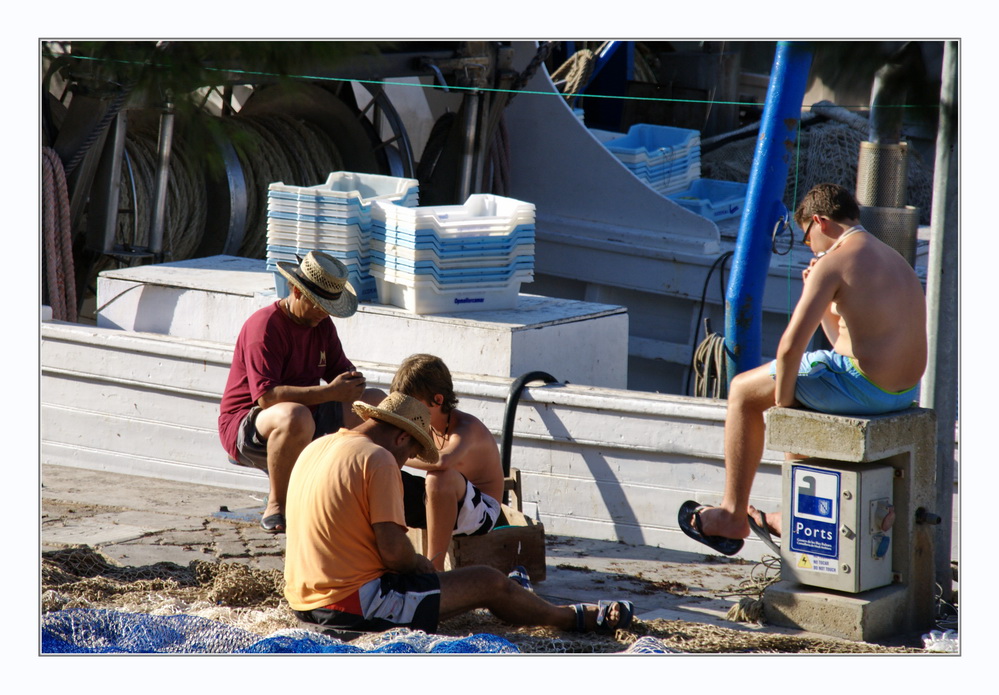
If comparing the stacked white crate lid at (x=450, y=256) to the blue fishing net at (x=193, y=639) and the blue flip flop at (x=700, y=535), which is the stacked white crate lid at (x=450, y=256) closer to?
the blue flip flop at (x=700, y=535)

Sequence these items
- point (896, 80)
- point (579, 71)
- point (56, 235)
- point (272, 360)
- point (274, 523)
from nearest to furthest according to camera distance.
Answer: point (896, 80)
point (274, 523)
point (272, 360)
point (56, 235)
point (579, 71)

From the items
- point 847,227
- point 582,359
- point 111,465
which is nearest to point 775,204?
point 582,359

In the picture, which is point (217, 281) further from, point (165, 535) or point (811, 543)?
point (811, 543)

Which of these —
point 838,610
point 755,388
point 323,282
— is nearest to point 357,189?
point 323,282

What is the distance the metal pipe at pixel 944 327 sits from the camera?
4918 millimetres

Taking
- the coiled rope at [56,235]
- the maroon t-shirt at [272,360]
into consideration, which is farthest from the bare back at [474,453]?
the coiled rope at [56,235]

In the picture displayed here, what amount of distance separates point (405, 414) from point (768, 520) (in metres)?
1.81

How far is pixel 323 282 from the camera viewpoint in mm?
5621

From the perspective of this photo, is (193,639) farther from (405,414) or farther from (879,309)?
(879,309)

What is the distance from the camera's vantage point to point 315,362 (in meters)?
5.73

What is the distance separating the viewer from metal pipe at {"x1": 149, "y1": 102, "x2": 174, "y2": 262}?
883 centimetres

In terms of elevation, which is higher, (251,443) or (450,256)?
(450,256)

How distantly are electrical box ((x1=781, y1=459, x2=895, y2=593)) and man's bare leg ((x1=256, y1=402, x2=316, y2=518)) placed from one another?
198cm

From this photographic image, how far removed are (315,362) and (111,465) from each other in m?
2.33
